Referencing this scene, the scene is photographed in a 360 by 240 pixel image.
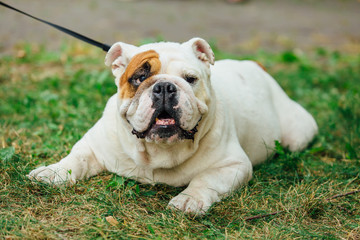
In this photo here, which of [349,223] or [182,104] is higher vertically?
[182,104]

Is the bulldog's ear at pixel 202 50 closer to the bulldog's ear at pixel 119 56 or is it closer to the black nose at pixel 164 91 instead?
the bulldog's ear at pixel 119 56

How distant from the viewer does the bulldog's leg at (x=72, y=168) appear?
126 inches

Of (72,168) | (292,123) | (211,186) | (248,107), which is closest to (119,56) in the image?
(72,168)

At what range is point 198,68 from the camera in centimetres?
316

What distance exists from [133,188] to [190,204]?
22.8 inches

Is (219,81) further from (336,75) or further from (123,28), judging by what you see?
(123,28)

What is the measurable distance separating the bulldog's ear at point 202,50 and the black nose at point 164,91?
0.59m

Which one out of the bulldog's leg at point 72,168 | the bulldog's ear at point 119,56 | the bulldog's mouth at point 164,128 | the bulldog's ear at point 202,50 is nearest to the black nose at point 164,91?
the bulldog's mouth at point 164,128

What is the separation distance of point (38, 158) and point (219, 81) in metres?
1.73

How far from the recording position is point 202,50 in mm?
3387

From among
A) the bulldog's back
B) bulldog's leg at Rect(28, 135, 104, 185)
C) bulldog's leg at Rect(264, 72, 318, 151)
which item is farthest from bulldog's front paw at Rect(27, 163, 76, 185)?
bulldog's leg at Rect(264, 72, 318, 151)

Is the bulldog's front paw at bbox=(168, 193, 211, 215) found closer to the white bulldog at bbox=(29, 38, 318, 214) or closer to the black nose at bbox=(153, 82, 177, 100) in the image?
the white bulldog at bbox=(29, 38, 318, 214)

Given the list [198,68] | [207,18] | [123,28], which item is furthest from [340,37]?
[198,68]

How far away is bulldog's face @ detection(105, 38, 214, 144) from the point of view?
288 cm
